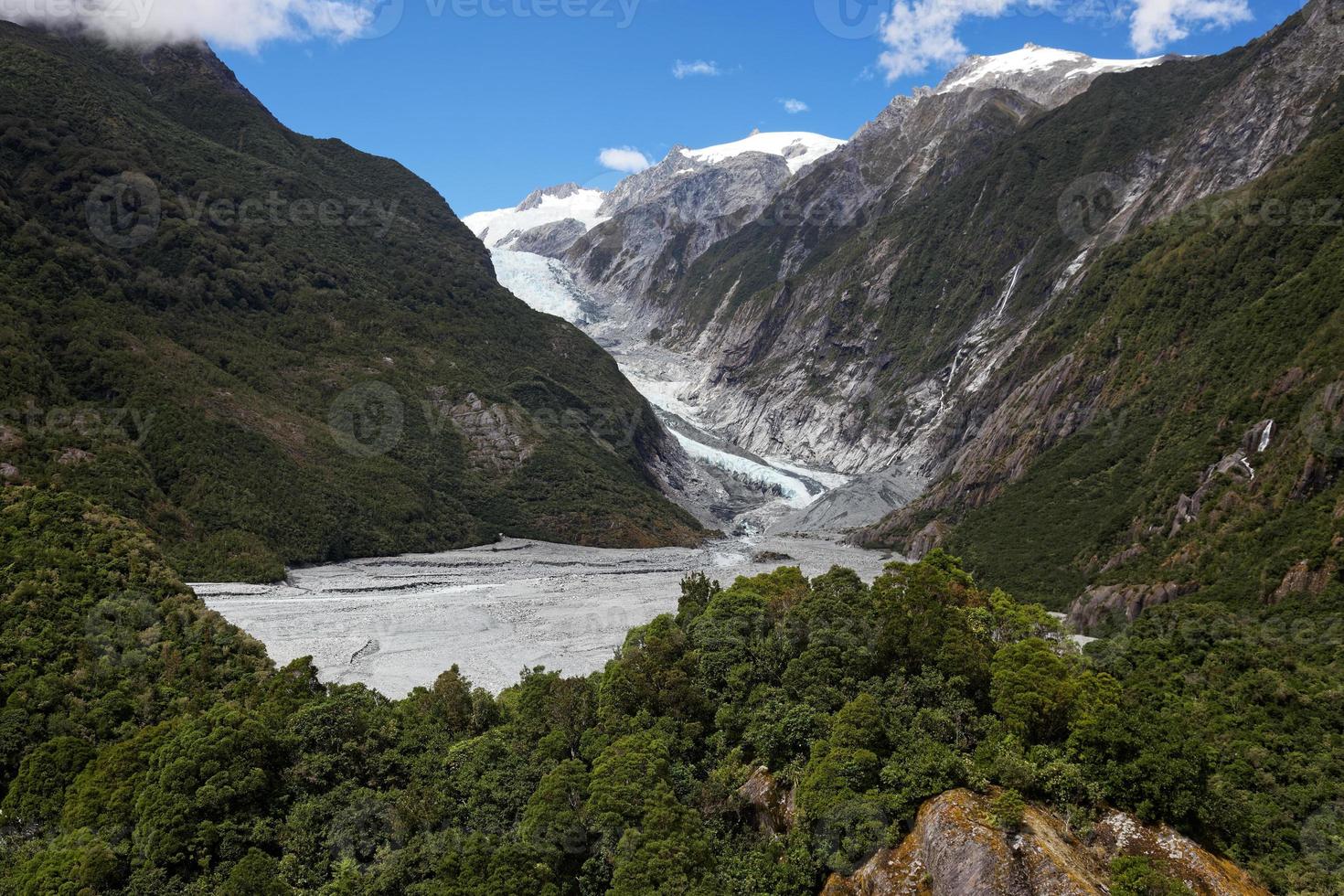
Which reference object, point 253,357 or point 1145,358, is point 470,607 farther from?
point 1145,358

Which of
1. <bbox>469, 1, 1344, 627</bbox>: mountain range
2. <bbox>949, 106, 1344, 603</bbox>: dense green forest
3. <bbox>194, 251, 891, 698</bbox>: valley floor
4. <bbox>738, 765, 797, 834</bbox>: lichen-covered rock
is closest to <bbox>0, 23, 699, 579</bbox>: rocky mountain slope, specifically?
<bbox>194, 251, 891, 698</bbox>: valley floor

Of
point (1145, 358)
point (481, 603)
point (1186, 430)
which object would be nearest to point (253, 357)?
point (481, 603)

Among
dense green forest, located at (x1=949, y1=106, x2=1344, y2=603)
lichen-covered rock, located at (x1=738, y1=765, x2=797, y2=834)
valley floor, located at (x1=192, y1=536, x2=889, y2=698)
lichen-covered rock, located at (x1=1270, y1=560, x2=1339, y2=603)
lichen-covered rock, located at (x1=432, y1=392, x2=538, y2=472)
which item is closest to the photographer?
lichen-covered rock, located at (x1=738, y1=765, x2=797, y2=834)

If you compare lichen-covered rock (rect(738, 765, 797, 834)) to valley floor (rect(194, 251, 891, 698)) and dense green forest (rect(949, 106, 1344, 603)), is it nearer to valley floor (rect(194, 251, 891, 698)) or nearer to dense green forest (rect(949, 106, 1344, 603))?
valley floor (rect(194, 251, 891, 698))

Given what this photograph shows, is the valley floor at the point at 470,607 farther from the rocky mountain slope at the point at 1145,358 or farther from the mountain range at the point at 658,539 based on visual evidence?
the rocky mountain slope at the point at 1145,358

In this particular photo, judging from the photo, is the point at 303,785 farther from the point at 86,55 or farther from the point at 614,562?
the point at 86,55

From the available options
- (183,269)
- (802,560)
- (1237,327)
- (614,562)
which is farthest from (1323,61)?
(183,269)
